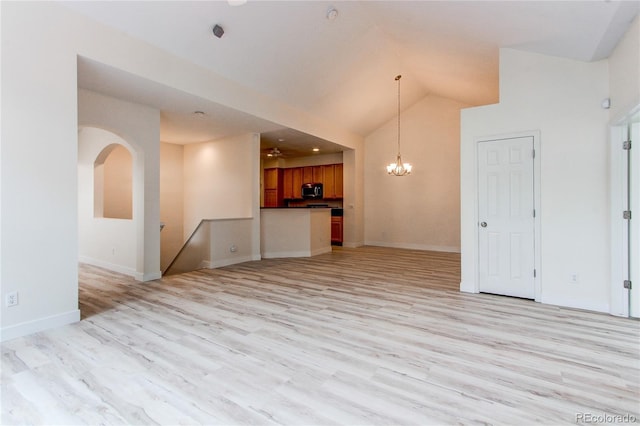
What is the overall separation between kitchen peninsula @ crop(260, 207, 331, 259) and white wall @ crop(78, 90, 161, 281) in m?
2.42

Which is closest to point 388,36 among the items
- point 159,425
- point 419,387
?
point 419,387

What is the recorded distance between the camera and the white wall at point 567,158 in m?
3.38

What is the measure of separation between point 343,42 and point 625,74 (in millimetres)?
3634

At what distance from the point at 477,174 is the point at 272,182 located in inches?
290

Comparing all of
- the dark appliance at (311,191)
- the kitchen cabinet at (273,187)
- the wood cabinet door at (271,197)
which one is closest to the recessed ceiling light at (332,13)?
the dark appliance at (311,191)

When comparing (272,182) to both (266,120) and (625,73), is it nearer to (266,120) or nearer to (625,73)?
(266,120)

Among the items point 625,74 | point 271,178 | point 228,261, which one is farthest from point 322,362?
point 271,178

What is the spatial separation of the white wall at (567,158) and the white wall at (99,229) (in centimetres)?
565

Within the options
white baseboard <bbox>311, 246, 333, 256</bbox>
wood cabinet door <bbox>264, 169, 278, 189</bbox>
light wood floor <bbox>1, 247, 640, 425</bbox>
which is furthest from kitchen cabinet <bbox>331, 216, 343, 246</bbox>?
light wood floor <bbox>1, 247, 640, 425</bbox>

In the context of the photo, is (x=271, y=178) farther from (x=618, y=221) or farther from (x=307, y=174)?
(x=618, y=221)

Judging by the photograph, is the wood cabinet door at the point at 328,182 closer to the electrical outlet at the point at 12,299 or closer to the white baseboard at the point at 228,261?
the white baseboard at the point at 228,261

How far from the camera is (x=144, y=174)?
465 centimetres

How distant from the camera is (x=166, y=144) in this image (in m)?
7.52

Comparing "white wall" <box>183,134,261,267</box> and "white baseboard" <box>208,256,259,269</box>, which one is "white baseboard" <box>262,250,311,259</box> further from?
"white baseboard" <box>208,256,259,269</box>
